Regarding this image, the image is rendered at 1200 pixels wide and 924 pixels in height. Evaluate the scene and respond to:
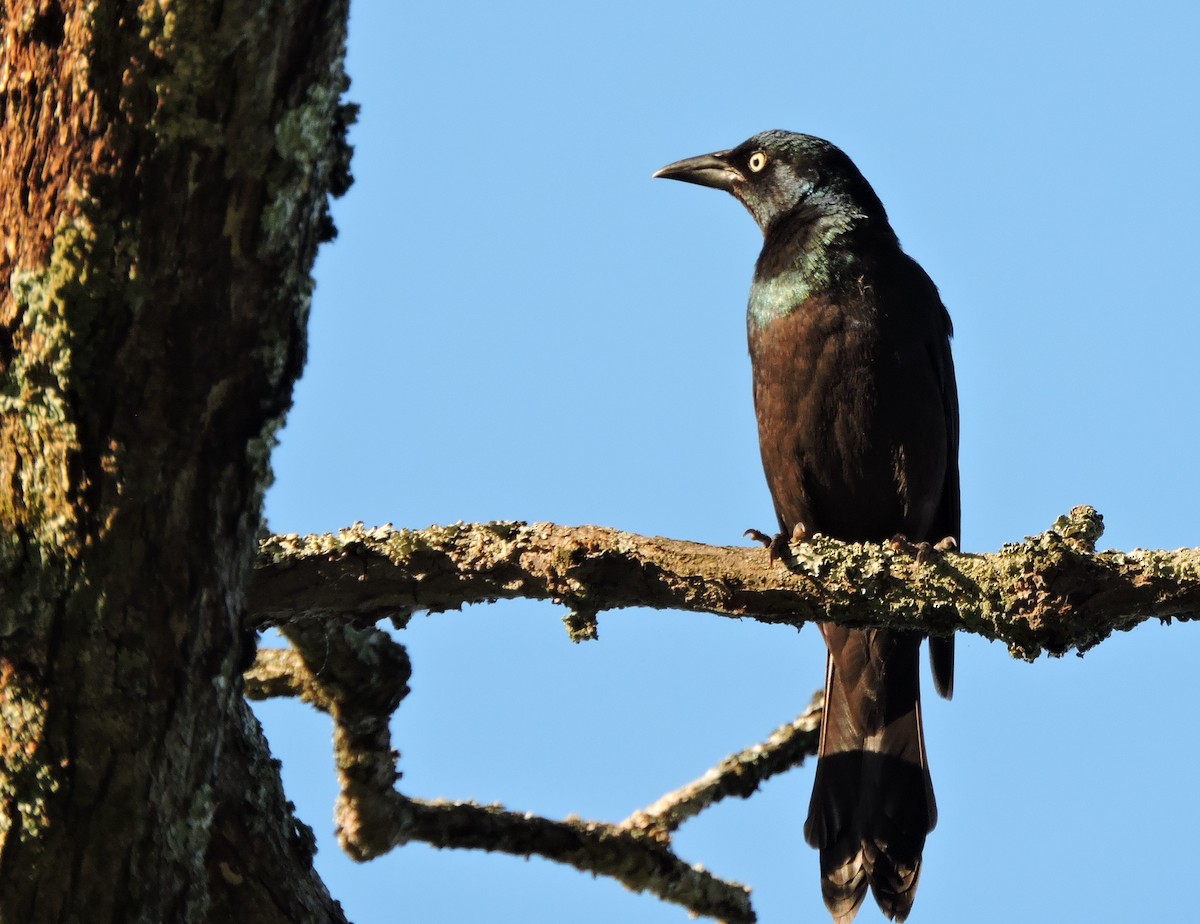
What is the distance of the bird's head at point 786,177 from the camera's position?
5539 millimetres

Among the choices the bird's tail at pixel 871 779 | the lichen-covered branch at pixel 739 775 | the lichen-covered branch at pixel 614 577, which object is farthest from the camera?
the bird's tail at pixel 871 779

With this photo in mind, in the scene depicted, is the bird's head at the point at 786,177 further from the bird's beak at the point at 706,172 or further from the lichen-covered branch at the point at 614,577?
the lichen-covered branch at the point at 614,577

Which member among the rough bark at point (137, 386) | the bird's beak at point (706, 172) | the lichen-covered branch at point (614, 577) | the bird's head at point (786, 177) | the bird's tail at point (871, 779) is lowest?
the rough bark at point (137, 386)

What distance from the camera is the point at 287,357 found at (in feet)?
7.23

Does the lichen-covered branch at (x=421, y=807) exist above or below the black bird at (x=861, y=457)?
below

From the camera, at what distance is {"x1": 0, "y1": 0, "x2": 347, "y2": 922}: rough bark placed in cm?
207

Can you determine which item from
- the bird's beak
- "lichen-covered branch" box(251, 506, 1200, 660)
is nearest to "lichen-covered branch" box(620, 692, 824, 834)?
"lichen-covered branch" box(251, 506, 1200, 660)

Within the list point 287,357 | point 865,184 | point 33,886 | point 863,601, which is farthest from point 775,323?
point 33,886

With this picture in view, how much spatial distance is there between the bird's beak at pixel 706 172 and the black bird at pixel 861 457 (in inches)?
32.5

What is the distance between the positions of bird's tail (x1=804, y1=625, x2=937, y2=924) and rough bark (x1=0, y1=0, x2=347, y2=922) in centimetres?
286

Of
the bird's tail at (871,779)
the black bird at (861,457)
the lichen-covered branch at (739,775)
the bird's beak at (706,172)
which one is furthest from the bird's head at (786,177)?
the lichen-covered branch at (739,775)

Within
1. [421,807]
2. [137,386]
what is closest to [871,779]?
[421,807]

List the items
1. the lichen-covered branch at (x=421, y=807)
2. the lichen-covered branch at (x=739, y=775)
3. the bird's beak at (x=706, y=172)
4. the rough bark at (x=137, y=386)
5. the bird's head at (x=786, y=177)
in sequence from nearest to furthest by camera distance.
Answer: the rough bark at (x=137, y=386), the lichen-covered branch at (x=421, y=807), the lichen-covered branch at (x=739, y=775), the bird's head at (x=786, y=177), the bird's beak at (x=706, y=172)

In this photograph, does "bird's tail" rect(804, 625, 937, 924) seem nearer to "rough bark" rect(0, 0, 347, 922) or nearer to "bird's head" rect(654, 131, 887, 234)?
"bird's head" rect(654, 131, 887, 234)
